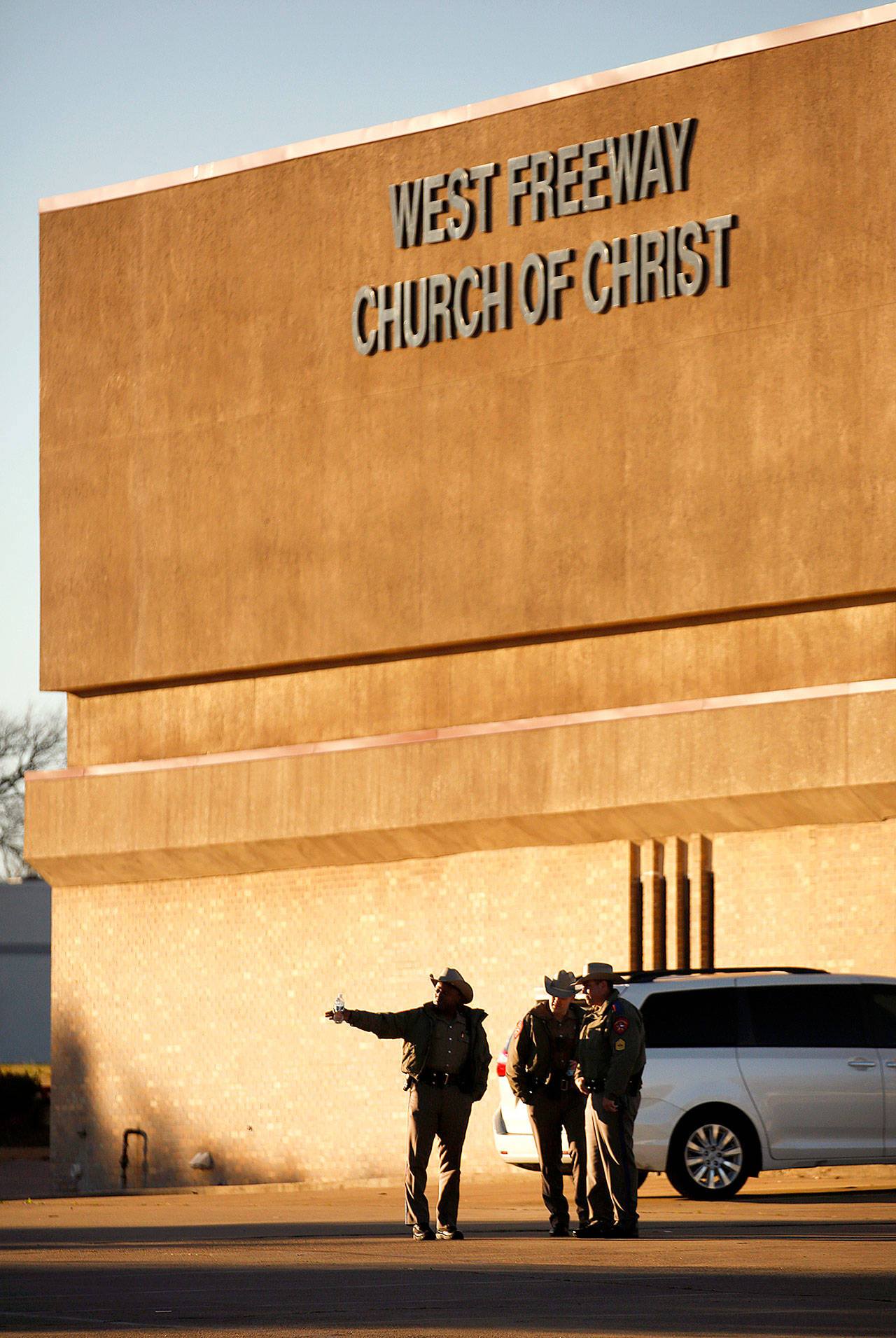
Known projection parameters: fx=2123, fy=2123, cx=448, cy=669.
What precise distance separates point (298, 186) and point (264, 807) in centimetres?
813

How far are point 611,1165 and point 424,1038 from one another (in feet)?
5.22

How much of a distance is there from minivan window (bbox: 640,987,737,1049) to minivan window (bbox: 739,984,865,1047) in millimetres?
167

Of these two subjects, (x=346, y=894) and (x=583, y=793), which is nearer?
(x=583, y=793)

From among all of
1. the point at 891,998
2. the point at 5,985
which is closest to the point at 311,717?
the point at 891,998

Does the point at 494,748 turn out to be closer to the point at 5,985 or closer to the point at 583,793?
the point at 583,793

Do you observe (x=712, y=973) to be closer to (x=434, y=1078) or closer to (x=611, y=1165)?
(x=611, y=1165)

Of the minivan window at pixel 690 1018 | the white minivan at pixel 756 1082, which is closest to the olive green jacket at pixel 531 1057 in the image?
the white minivan at pixel 756 1082

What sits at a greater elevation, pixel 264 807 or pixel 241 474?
pixel 241 474

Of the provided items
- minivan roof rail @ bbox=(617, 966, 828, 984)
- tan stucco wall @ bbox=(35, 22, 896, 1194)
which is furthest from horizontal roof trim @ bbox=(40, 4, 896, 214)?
minivan roof rail @ bbox=(617, 966, 828, 984)

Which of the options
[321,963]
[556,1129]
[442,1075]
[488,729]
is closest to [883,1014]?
[556,1129]

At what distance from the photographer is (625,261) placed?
24.9m

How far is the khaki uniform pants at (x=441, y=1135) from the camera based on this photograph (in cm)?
1476

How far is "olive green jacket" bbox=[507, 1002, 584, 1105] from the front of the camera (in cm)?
1541

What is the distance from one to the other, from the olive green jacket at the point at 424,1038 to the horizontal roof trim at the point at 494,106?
13296mm
